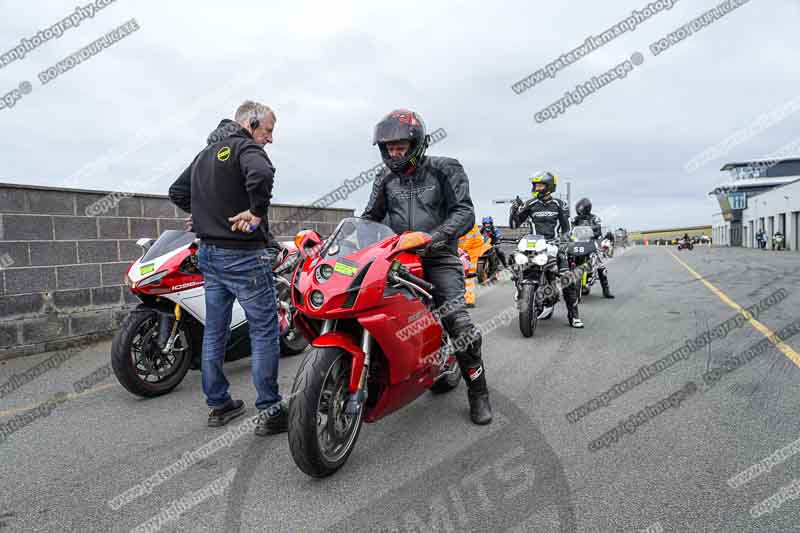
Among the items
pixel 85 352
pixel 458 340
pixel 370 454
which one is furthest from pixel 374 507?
pixel 85 352

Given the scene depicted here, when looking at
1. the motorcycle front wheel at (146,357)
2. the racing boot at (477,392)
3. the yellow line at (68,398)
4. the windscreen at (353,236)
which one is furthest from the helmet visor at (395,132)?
the yellow line at (68,398)

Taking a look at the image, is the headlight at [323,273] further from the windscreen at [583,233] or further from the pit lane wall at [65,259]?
the windscreen at [583,233]

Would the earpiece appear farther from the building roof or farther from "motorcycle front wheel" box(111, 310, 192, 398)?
the building roof

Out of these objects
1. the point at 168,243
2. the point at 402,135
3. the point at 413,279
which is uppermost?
the point at 402,135

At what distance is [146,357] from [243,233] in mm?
1605

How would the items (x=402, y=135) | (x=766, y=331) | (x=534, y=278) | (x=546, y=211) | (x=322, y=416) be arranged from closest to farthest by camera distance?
(x=322, y=416) → (x=402, y=135) → (x=766, y=331) → (x=534, y=278) → (x=546, y=211)

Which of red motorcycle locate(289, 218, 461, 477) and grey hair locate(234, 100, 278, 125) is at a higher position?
grey hair locate(234, 100, 278, 125)

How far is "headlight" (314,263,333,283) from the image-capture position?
9.10ft

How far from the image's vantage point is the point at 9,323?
5.59 m

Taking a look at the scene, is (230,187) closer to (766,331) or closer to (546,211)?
(546,211)

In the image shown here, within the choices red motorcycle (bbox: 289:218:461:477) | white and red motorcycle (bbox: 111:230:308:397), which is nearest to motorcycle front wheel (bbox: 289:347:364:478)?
red motorcycle (bbox: 289:218:461:477)

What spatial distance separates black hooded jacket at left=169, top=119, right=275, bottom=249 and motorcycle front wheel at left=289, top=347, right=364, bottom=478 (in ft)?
3.59

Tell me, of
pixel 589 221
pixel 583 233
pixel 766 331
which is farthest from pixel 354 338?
pixel 589 221

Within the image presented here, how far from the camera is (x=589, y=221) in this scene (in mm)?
9719
